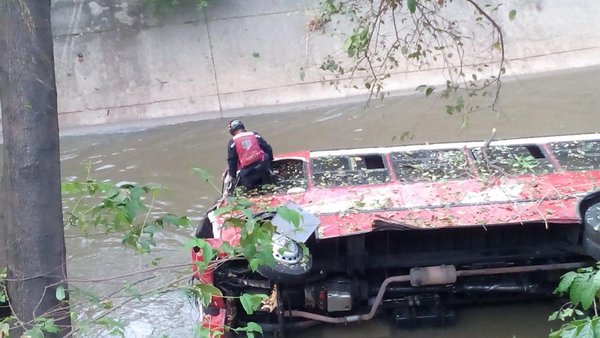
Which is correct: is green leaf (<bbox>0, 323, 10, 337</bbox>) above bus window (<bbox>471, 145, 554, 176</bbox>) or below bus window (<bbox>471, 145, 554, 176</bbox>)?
below

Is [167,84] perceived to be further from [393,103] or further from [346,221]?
[346,221]

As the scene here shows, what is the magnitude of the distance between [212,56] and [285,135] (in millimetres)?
2823

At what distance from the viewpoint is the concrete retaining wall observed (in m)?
14.4

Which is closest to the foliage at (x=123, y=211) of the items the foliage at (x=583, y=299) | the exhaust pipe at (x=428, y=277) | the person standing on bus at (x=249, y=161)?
the foliage at (x=583, y=299)

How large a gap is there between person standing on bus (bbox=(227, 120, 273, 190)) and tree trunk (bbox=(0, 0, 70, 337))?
3.74 metres

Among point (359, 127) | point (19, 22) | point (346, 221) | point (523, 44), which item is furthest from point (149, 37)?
point (19, 22)

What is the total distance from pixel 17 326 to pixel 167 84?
11.1 metres

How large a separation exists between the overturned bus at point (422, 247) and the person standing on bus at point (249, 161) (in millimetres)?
412

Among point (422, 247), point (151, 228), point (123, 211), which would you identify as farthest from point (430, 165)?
point (123, 211)

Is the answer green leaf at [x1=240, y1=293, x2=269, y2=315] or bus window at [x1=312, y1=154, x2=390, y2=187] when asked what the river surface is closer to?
bus window at [x1=312, y1=154, x2=390, y2=187]

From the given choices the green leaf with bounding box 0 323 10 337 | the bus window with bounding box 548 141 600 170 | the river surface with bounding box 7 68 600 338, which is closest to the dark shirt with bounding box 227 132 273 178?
the river surface with bounding box 7 68 600 338

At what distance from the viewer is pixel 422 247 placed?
6.69m

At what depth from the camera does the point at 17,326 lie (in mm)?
3725

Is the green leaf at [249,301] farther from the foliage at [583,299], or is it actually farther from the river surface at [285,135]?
the river surface at [285,135]
